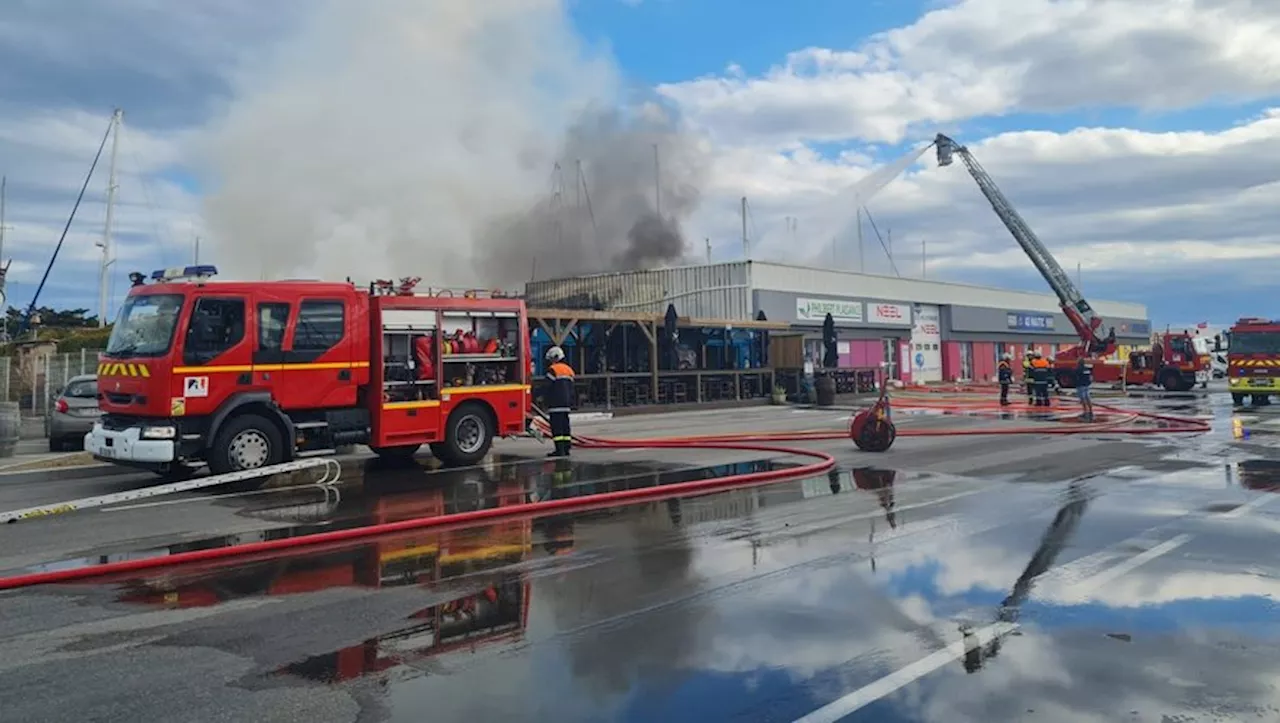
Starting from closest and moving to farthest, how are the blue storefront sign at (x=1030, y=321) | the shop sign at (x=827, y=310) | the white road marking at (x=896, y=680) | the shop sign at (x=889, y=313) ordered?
the white road marking at (x=896, y=680)
the shop sign at (x=827, y=310)
the shop sign at (x=889, y=313)
the blue storefront sign at (x=1030, y=321)

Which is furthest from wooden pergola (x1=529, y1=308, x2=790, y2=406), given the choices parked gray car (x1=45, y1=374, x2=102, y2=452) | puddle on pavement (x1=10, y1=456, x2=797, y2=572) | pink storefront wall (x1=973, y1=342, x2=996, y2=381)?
pink storefront wall (x1=973, y1=342, x2=996, y2=381)

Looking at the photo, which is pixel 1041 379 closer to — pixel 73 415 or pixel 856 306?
pixel 856 306

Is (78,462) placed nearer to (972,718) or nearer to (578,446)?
(578,446)

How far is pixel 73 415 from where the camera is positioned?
1541cm

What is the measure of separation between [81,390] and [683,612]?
581 inches

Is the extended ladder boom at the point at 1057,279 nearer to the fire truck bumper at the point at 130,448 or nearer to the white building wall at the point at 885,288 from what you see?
the white building wall at the point at 885,288

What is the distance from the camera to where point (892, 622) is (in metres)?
4.70

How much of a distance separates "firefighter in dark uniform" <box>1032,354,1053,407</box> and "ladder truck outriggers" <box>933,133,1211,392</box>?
→ 12966 mm

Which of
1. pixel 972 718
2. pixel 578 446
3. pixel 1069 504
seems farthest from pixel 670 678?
pixel 578 446

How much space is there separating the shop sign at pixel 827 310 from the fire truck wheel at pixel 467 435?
91.4 ft

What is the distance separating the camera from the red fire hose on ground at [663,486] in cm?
630

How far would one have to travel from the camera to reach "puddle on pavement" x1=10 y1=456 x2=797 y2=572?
288 inches

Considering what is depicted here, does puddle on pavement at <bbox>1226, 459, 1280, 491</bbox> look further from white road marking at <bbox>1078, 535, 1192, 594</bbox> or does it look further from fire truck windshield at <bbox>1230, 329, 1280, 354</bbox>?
fire truck windshield at <bbox>1230, 329, 1280, 354</bbox>

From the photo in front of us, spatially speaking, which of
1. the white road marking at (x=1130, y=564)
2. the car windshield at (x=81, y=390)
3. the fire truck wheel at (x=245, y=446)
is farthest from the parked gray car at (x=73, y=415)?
the white road marking at (x=1130, y=564)
